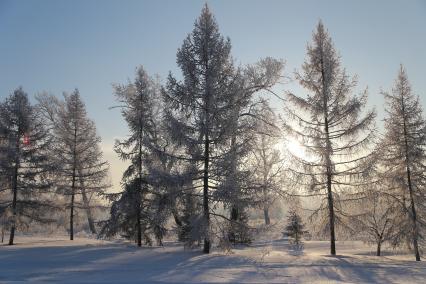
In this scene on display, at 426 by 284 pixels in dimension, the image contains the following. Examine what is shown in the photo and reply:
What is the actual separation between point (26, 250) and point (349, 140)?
1757 centimetres

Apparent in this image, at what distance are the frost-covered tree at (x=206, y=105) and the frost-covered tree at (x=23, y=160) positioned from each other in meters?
12.1

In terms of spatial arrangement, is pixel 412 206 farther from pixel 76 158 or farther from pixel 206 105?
pixel 76 158

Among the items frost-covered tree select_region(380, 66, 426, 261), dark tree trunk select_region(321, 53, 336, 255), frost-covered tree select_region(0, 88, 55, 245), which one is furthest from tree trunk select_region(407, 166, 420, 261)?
frost-covered tree select_region(0, 88, 55, 245)

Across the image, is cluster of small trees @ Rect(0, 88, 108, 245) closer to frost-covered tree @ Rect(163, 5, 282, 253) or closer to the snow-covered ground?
the snow-covered ground

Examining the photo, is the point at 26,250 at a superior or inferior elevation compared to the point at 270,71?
inferior

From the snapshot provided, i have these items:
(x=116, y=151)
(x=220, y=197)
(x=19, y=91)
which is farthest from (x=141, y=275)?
(x=19, y=91)

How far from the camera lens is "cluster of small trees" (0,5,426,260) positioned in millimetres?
19391

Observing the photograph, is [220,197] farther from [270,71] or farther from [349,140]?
[270,71]

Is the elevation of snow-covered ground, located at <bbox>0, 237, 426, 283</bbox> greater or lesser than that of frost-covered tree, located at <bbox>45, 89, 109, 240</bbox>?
lesser

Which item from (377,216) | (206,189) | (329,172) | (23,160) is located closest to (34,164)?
(23,160)

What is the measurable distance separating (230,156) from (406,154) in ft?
39.5

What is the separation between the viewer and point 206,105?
19.6m

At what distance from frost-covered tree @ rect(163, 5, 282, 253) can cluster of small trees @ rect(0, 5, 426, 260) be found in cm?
5

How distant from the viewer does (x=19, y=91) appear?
27516mm
